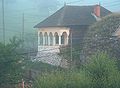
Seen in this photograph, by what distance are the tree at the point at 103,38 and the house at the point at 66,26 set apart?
2521 mm

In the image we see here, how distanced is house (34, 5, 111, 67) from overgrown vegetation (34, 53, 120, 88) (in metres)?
13.8

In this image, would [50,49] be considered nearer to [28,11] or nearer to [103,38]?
[103,38]

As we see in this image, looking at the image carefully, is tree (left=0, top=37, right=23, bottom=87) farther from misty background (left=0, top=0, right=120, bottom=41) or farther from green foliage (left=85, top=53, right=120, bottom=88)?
misty background (left=0, top=0, right=120, bottom=41)

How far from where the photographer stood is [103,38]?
34.2 metres

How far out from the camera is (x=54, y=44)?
42750mm

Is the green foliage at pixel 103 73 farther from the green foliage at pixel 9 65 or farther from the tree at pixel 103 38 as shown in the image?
the tree at pixel 103 38

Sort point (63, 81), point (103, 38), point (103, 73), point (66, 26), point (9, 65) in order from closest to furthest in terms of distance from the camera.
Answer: point (63, 81), point (103, 73), point (9, 65), point (103, 38), point (66, 26)

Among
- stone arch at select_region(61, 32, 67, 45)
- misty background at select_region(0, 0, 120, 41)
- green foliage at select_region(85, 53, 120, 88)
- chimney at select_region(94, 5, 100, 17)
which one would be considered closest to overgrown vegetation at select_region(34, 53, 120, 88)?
green foliage at select_region(85, 53, 120, 88)

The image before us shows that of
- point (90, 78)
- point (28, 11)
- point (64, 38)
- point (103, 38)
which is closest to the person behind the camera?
point (90, 78)

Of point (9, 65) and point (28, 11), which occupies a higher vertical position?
point (28, 11)

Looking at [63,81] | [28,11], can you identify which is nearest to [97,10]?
[63,81]

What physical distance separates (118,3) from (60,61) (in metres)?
96.4

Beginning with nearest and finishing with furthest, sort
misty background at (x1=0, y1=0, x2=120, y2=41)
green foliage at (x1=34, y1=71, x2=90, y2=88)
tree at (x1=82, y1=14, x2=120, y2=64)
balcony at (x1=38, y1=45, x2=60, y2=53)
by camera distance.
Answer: green foliage at (x1=34, y1=71, x2=90, y2=88) < tree at (x1=82, y1=14, x2=120, y2=64) < balcony at (x1=38, y1=45, x2=60, y2=53) < misty background at (x1=0, y1=0, x2=120, y2=41)

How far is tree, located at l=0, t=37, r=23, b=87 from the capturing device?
2747 cm
